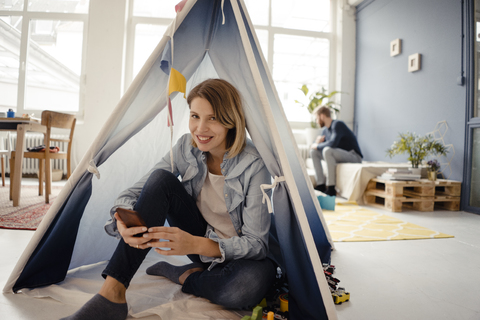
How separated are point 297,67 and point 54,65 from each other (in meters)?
3.81

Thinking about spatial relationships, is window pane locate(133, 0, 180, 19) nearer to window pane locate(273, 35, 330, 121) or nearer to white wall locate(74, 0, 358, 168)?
white wall locate(74, 0, 358, 168)

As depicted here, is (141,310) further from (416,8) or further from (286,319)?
(416,8)

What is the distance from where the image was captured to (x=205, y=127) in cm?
104

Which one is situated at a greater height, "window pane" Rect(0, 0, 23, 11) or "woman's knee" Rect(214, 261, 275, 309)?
"window pane" Rect(0, 0, 23, 11)

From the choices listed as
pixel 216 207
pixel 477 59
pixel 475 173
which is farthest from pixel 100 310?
pixel 477 59

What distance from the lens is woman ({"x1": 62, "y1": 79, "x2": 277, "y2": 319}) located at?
0.86 m

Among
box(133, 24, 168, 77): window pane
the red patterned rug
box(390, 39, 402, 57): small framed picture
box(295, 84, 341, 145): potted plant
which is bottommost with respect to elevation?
the red patterned rug

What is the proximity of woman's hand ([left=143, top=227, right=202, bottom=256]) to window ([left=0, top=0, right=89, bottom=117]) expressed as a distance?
4594mm

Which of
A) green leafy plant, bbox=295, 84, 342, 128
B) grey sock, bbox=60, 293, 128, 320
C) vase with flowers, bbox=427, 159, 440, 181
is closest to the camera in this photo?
grey sock, bbox=60, 293, 128, 320

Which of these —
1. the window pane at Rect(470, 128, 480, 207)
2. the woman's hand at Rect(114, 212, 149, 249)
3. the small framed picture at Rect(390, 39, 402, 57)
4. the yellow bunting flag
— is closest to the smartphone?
the woman's hand at Rect(114, 212, 149, 249)

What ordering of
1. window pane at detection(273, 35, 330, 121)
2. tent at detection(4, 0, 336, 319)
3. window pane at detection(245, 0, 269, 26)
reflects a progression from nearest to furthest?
1. tent at detection(4, 0, 336, 319)
2. window pane at detection(245, 0, 269, 26)
3. window pane at detection(273, 35, 330, 121)

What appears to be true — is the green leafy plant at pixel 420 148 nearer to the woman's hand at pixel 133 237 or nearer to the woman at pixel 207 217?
the woman at pixel 207 217

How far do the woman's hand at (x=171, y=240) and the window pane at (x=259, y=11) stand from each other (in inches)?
189

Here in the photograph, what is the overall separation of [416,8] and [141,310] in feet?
13.3
